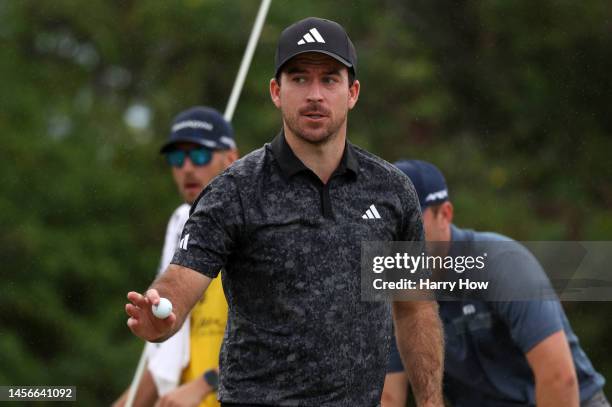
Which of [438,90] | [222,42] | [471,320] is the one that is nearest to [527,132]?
[438,90]

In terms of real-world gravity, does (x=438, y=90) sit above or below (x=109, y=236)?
above

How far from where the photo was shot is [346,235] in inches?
163

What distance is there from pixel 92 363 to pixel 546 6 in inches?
261

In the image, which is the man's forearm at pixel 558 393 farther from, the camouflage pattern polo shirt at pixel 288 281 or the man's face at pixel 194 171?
the man's face at pixel 194 171

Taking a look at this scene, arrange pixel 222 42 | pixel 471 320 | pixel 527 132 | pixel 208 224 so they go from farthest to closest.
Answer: pixel 527 132
pixel 222 42
pixel 471 320
pixel 208 224

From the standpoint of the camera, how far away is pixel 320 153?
14.0ft

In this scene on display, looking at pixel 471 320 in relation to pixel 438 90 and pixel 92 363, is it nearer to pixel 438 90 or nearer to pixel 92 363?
pixel 92 363

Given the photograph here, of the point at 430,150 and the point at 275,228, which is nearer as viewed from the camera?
the point at 275,228

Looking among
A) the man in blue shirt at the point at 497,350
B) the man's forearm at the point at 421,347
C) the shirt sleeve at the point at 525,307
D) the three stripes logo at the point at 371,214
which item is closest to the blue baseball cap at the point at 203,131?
the man in blue shirt at the point at 497,350

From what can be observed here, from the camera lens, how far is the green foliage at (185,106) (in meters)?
13.5

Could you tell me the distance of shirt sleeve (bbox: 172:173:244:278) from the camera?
4059 mm

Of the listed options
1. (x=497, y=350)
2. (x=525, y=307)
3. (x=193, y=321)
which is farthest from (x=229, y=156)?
(x=525, y=307)

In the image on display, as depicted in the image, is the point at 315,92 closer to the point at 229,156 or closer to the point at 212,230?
the point at 212,230

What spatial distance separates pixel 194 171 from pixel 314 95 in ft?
8.25
